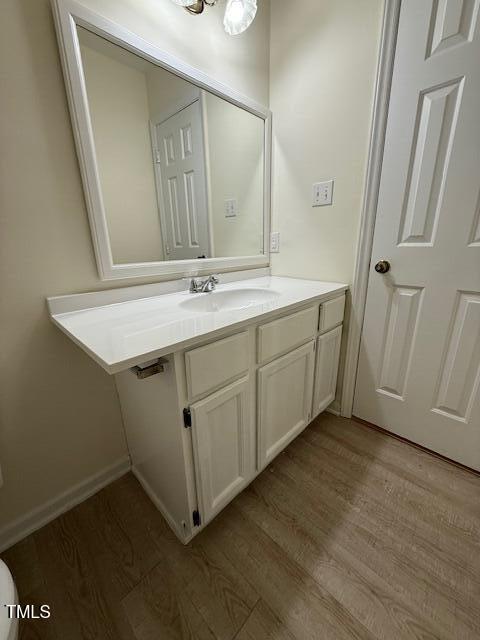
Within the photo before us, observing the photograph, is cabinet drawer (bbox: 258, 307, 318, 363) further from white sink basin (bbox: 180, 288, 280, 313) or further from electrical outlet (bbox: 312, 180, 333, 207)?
electrical outlet (bbox: 312, 180, 333, 207)

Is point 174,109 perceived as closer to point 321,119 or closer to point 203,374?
point 321,119

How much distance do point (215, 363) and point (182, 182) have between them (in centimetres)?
90

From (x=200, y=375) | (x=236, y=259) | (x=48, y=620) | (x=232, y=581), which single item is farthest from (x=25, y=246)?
(x=232, y=581)

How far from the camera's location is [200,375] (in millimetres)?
738

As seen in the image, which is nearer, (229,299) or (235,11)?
(235,11)

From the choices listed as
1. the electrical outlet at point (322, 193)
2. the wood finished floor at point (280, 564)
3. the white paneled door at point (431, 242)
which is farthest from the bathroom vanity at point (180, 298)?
the electrical outlet at point (322, 193)

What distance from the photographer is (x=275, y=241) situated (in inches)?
63.7

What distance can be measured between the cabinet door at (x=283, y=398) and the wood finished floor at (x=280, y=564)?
0.21 m

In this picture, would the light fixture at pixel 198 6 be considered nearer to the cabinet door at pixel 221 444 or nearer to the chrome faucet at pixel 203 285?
the chrome faucet at pixel 203 285

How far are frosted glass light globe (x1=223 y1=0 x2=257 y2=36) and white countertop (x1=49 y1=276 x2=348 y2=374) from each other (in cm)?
109

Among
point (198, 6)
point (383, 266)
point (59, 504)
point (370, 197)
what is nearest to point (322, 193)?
point (370, 197)

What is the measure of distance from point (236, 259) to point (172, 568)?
4.40 feet

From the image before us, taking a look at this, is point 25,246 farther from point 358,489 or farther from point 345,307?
point 358,489

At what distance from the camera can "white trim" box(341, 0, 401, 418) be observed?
1.03 m
